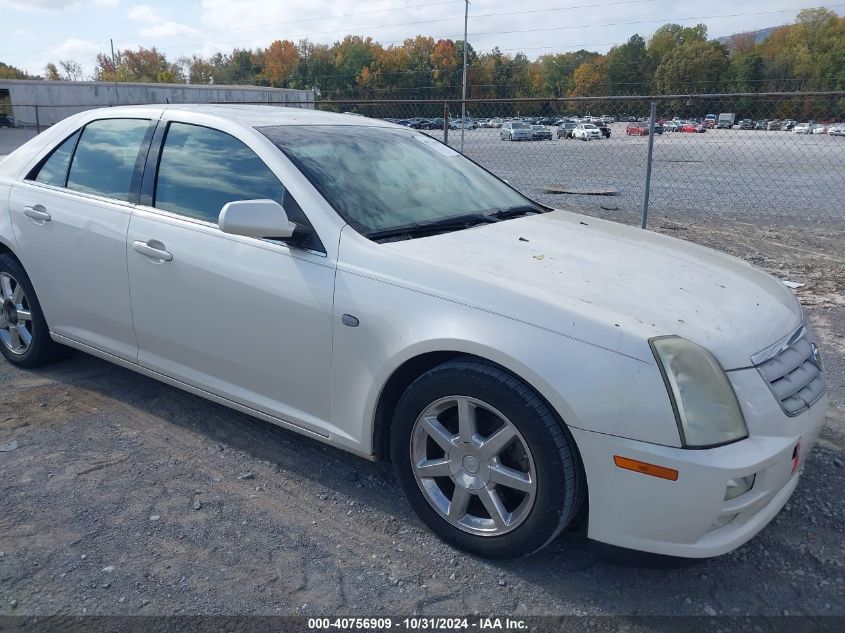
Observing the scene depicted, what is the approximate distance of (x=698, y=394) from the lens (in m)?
2.27

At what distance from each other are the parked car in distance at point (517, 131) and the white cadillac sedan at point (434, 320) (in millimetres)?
14431

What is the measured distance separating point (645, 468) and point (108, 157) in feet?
10.9

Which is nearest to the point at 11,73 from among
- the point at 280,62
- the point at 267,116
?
the point at 280,62

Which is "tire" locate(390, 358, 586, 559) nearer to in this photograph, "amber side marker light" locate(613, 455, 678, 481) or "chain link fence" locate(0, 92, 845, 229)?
"amber side marker light" locate(613, 455, 678, 481)

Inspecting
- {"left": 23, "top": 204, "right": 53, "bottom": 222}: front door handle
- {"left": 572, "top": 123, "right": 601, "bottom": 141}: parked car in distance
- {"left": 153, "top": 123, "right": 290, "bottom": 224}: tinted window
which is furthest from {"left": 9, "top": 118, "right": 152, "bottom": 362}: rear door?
{"left": 572, "top": 123, "right": 601, "bottom": 141}: parked car in distance

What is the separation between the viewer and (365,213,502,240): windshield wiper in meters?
3.01

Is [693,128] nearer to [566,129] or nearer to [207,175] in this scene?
[566,129]

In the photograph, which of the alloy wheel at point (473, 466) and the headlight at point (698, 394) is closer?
the headlight at point (698, 394)

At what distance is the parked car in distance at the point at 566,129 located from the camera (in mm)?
16578

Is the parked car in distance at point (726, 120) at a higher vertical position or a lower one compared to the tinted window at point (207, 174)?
higher

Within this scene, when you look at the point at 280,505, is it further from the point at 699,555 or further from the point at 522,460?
the point at 699,555

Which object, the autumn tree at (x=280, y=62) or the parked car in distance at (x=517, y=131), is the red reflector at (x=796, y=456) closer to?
the parked car in distance at (x=517, y=131)

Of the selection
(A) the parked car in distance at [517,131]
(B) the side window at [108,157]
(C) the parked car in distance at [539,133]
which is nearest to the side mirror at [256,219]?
(B) the side window at [108,157]

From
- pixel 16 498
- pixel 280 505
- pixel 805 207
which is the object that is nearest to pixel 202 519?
pixel 280 505
